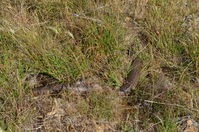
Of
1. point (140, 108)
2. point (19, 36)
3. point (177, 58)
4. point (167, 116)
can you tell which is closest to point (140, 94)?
point (140, 108)

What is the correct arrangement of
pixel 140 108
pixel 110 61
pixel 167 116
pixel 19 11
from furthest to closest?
pixel 19 11
pixel 110 61
pixel 140 108
pixel 167 116

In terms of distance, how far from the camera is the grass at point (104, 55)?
2.82 metres

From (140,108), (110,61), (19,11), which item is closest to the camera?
(140,108)

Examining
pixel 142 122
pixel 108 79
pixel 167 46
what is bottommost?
pixel 142 122

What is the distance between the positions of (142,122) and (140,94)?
1.09ft

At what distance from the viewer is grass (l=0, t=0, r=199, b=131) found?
282 centimetres

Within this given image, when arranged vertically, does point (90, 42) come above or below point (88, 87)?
above

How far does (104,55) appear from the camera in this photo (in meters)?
3.23

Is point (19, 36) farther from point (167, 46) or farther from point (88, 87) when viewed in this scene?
point (167, 46)

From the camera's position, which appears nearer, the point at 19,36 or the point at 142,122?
the point at 142,122

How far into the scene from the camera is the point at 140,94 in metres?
3.03

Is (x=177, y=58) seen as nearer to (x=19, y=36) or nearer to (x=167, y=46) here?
(x=167, y=46)

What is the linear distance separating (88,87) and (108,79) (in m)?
0.22

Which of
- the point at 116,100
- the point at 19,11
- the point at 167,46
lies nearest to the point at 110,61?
the point at 116,100
